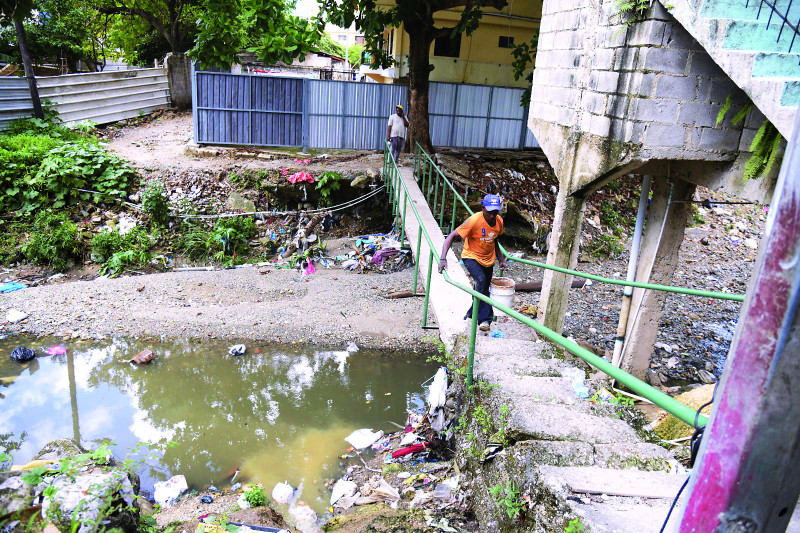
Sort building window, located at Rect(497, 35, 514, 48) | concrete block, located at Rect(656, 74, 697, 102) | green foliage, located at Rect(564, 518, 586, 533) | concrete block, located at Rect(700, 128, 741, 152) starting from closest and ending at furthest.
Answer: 1. green foliage, located at Rect(564, 518, 586, 533)
2. concrete block, located at Rect(656, 74, 697, 102)
3. concrete block, located at Rect(700, 128, 741, 152)
4. building window, located at Rect(497, 35, 514, 48)

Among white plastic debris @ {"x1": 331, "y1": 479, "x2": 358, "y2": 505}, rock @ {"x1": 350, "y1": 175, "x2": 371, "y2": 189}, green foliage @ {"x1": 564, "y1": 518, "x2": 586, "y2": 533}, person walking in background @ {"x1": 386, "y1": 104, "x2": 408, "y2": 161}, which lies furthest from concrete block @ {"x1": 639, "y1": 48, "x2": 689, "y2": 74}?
rock @ {"x1": 350, "y1": 175, "x2": 371, "y2": 189}

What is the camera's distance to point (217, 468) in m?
4.77

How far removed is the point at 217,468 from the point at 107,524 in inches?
89.7

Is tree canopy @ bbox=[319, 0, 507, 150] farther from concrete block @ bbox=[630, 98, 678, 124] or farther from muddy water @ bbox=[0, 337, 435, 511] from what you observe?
muddy water @ bbox=[0, 337, 435, 511]

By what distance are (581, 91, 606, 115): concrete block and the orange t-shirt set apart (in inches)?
56.9

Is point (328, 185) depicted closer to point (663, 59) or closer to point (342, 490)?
point (663, 59)

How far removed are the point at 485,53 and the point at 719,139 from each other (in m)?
12.0

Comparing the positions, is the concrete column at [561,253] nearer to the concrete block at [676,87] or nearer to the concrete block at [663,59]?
the concrete block at [676,87]

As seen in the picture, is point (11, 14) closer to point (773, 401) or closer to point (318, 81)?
point (773, 401)

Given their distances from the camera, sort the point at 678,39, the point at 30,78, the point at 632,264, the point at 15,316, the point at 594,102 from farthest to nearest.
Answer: the point at 30,78 → the point at 15,316 → the point at 632,264 → the point at 594,102 → the point at 678,39

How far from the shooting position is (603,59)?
5.06m

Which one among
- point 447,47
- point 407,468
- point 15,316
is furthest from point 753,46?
point 447,47

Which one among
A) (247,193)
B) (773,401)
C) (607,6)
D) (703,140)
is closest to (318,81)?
(247,193)

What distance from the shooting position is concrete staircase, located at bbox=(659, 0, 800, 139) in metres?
3.53
